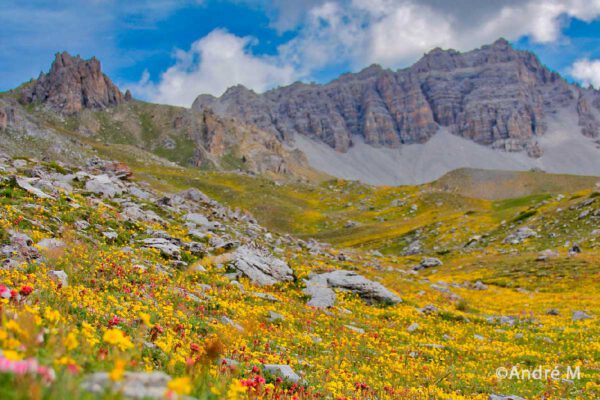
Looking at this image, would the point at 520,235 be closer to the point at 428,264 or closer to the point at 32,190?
the point at 428,264

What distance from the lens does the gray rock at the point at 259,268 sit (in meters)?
22.7

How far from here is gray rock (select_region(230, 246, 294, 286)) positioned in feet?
74.5

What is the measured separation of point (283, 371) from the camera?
9086mm

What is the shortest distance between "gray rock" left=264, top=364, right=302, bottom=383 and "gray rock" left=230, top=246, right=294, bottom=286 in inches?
510

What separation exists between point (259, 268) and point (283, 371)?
49.9 feet

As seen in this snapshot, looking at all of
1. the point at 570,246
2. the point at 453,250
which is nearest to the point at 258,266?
the point at 570,246

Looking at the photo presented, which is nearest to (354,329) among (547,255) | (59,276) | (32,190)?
(59,276)

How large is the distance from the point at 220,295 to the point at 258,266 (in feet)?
23.9

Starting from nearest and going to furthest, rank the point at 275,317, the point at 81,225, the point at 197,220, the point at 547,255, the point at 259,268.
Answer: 1. the point at 275,317
2. the point at 81,225
3. the point at 259,268
4. the point at 197,220
5. the point at 547,255

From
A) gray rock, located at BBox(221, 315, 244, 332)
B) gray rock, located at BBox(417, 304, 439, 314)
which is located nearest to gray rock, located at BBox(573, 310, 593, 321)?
gray rock, located at BBox(417, 304, 439, 314)

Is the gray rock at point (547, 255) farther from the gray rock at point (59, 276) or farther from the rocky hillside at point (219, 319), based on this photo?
the gray rock at point (59, 276)

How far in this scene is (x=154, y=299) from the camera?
1291 centimetres

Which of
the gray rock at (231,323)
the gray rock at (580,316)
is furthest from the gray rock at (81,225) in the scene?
the gray rock at (580,316)

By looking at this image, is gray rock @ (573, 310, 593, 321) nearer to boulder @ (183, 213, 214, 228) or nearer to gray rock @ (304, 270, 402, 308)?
gray rock @ (304, 270, 402, 308)
